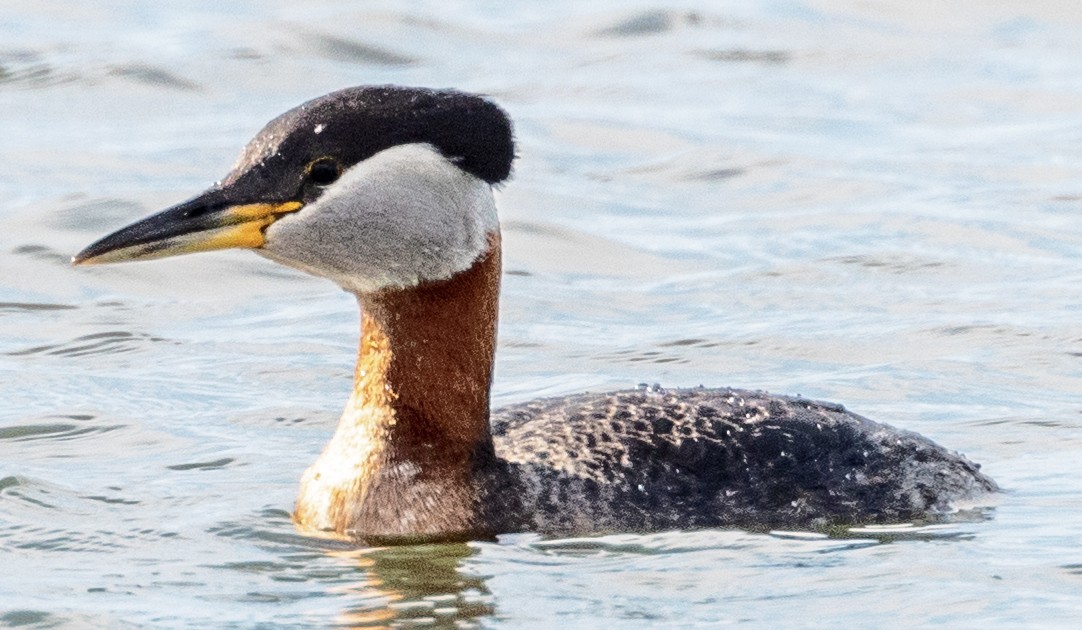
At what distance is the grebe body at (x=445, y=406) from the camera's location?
37.8 ft

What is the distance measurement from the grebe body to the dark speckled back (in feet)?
0.03

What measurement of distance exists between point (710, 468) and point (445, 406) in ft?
4.66

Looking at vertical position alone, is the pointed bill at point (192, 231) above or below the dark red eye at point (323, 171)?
below

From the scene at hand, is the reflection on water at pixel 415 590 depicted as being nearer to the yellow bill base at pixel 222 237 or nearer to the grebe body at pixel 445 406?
the grebe body at pixel 445 406

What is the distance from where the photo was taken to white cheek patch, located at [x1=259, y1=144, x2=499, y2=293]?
1154 centimetres

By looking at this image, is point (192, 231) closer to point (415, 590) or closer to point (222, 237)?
point (222, 237)

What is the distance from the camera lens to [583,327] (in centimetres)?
1784

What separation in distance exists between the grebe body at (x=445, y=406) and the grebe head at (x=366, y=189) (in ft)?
0.03

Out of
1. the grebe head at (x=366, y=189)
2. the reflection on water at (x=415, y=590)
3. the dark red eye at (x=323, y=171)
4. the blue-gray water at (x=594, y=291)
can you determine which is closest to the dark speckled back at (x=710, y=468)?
the blue-gray water at (x=594, y=291)

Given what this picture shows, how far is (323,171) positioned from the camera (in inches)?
454

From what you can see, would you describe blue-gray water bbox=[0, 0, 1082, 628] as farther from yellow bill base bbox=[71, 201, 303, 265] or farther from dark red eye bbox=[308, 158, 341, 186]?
dark red eye bbox=[308, 158, 341, 186]

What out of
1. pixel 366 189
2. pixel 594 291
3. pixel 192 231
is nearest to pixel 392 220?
pixel 366 189

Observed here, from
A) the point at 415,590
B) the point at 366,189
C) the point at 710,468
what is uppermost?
the point at 366,189

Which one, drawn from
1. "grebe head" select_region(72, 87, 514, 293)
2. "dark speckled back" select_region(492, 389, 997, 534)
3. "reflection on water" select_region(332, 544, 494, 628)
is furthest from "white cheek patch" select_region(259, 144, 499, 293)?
"reflection on water" select_region(332, 544, 494, 628)
